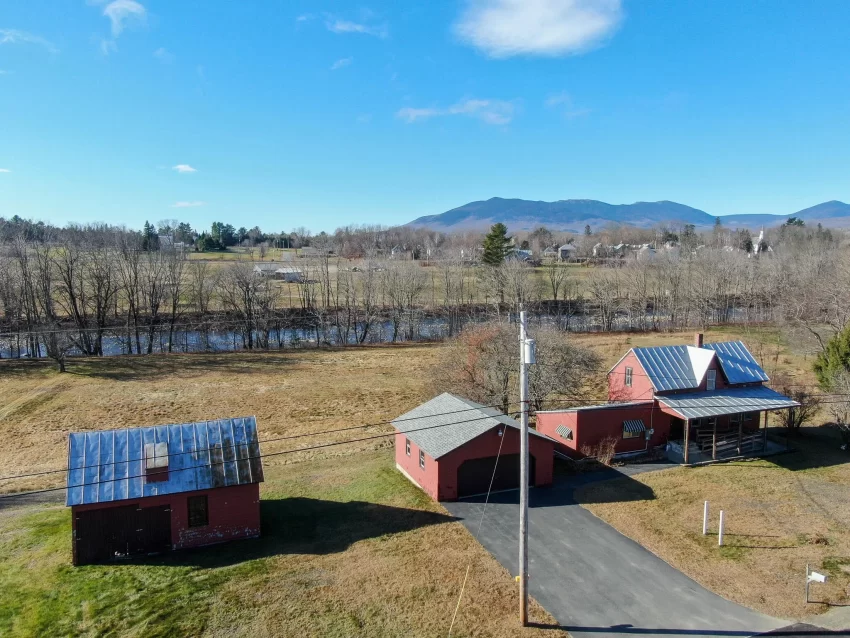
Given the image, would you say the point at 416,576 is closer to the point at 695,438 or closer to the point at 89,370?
the point at 695,438

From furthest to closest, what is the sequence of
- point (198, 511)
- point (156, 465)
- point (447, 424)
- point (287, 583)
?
point (447, 424) < point (198, 511) < point (156, 465) < point (287, 583)

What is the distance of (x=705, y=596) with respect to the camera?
14.8 meters

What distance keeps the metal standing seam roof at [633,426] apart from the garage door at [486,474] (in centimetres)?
632

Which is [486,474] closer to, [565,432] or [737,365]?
[565,432]

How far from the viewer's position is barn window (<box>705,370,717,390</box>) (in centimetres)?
2798

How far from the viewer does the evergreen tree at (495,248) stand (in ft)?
281

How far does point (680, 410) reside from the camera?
25953mm

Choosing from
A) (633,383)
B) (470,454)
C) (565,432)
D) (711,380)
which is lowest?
(565,432)

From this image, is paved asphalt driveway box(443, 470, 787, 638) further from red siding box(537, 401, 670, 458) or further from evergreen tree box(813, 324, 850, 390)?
evergreen tree box(813, 324, 850, 390)

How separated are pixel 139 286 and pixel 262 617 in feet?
184

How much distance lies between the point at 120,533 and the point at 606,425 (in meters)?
20.0

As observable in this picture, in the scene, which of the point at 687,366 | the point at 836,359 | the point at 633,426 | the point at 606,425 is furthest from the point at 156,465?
the point at 836,359

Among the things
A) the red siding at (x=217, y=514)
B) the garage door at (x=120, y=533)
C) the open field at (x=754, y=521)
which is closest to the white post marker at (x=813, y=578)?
the open field at (x=754, y=521)

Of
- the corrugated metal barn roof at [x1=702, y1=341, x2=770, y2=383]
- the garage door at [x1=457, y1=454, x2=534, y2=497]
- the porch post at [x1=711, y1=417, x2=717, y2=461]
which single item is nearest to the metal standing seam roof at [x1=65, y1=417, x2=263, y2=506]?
the garage door at [x1=457, y1=454, x2=534, y2=497]
